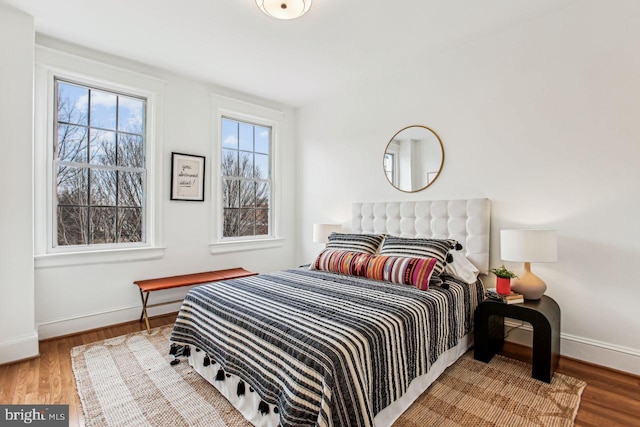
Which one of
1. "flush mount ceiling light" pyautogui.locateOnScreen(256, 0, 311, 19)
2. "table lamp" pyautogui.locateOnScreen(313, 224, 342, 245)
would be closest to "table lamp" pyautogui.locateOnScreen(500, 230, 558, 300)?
"table lamp" pyautogui.locateOnScreen(313, 224, 342, 245)

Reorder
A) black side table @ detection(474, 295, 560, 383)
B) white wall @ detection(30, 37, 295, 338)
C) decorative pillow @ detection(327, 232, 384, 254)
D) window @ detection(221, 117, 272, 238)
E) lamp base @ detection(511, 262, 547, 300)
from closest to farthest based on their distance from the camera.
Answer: black side table @ detection(474, 295, 560, 383)
lamp base @ detection(511, 262, 547, 300)
white wall @ detection(30, 37, 295, 338)
decorative pillow @ detection(327, 232, 384, 254)
window @ detection(221, 117, 272, 238)

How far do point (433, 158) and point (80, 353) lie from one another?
3.66 m

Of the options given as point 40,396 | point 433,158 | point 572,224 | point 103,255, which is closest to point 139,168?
point 103,255

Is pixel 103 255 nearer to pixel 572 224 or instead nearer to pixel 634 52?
pixel 572 224

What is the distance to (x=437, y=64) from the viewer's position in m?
3.26

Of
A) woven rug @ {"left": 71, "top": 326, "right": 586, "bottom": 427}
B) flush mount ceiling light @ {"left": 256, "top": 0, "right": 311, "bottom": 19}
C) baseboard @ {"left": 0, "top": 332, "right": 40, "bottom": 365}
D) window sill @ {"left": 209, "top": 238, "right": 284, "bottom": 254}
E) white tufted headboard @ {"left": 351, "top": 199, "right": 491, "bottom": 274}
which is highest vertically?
flush mount ceiling light @ {"left": 256, "top": 0, "right": 311, "bottom": 19}

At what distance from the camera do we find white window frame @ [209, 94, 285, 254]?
3.98 m

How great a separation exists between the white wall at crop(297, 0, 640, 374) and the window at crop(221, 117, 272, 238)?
7.14 feet

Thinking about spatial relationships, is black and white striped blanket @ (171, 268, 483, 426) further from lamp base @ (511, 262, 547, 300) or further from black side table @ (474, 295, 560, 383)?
lamp base @ (511, 262, 547, 300)

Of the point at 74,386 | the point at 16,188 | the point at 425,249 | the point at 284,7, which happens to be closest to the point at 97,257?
the point at 16,188

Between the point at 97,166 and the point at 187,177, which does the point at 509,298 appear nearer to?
the point at 187,177

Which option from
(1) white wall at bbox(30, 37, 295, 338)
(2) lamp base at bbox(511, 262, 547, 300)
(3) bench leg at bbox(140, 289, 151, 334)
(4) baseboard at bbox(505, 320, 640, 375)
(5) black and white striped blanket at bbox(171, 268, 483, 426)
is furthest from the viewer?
(3) bench leg at bbox(140, 289, 151, 334)

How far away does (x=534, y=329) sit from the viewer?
2.20m

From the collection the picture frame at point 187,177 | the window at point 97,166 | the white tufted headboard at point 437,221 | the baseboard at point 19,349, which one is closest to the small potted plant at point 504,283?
the white tufted headboard at point 437,221
